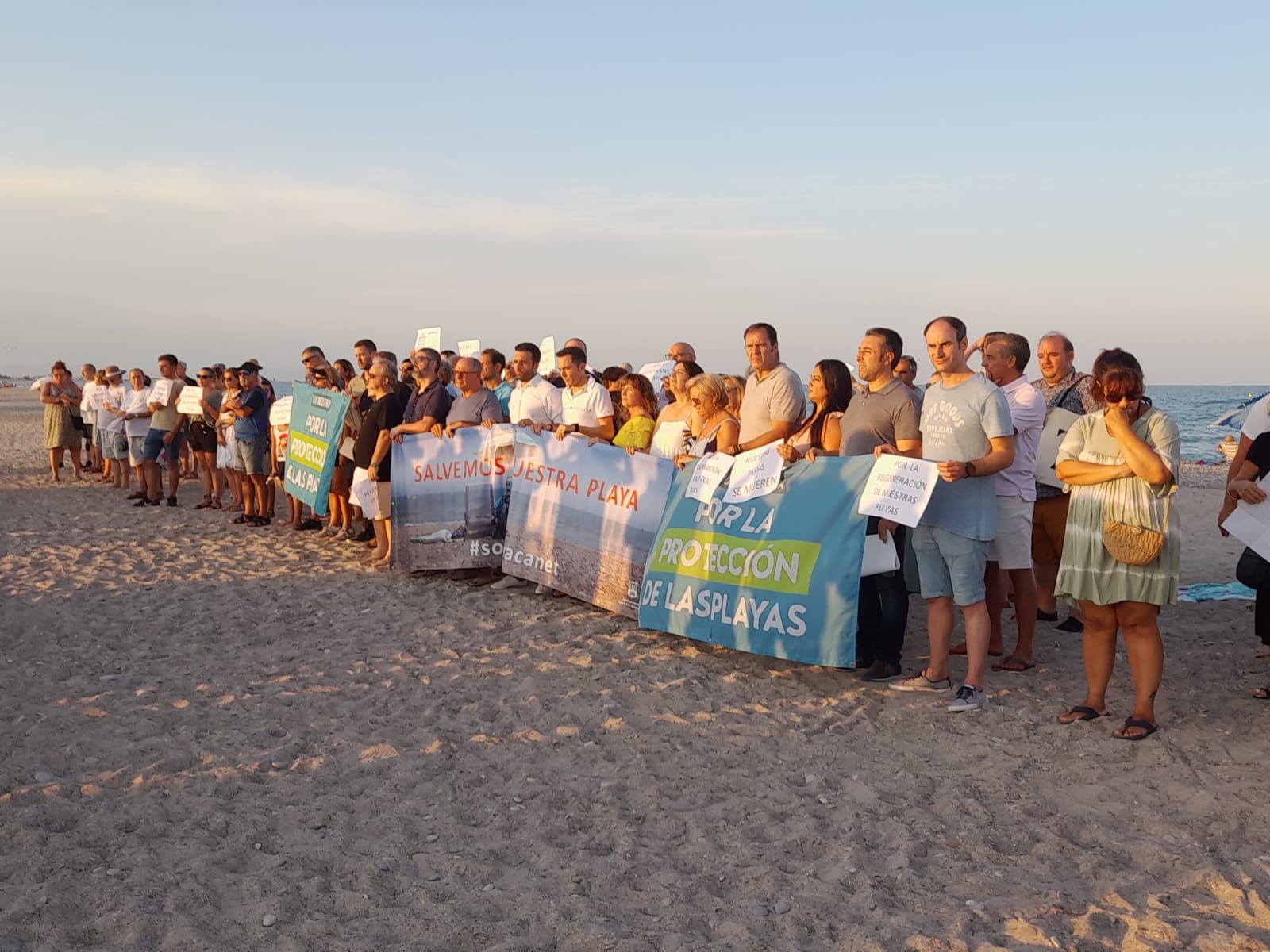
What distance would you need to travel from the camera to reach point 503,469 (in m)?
8.93

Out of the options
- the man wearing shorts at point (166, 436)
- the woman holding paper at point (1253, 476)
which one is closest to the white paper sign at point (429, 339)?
the man wearing shorts at point (166, 436)

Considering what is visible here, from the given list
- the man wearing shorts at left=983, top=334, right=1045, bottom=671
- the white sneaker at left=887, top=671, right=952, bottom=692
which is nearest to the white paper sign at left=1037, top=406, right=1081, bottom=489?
the man wearing shorts at left=983, top=334, right=1045, bottom=671

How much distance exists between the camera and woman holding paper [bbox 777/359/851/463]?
6.57 m

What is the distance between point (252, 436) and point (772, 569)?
7.98m

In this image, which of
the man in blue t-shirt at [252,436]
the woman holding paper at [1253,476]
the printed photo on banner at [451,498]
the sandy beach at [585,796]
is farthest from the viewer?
the man in blue t-shirt at [252,436]

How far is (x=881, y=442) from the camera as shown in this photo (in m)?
6.21

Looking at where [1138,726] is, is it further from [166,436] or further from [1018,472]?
[166,436]

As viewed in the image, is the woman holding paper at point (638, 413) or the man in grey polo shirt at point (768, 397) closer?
the man in grey polo shirt at point (768, 397)

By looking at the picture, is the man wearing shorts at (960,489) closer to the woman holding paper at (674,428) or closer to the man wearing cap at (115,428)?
the woman holding paper at (674,428)

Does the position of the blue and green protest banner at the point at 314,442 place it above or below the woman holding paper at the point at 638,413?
below

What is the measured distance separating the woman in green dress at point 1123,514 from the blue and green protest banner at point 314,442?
289 inches

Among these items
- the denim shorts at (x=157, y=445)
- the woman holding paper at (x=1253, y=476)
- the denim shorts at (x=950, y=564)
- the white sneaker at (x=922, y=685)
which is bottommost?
the white sneaker at (x=922, y=685)

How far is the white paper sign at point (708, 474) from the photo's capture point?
6.88 metres

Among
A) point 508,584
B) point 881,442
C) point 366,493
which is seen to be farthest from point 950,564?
point 366,493
